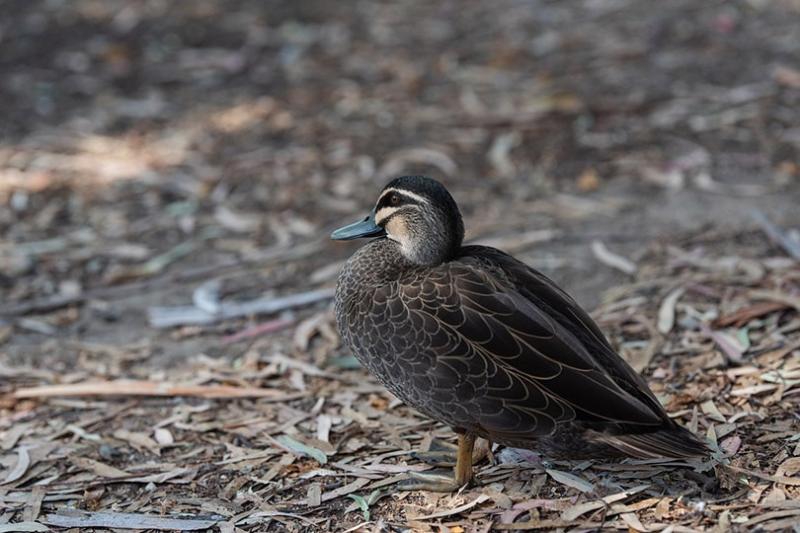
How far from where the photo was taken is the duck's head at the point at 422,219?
3861 mm

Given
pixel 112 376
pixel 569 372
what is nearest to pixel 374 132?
pixel 112 376

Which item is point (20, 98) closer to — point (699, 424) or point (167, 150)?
point (167, 150)

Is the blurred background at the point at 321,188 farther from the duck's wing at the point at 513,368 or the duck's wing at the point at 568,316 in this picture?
the duck's wing at the point at 568,316

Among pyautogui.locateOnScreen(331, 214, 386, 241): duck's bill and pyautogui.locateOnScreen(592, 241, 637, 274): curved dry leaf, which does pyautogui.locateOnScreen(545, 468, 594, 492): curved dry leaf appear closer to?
pyautogui.locateOnScreen(331, 214, 386, 241): duck's bill

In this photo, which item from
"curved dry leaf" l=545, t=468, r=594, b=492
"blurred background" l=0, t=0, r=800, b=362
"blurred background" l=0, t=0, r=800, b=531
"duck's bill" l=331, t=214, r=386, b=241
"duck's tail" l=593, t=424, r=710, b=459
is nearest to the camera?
"duck's tail" l=593, t=424, r=710, b=459

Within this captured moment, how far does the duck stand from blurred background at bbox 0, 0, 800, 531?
0.28m

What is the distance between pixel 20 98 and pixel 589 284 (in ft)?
17.5

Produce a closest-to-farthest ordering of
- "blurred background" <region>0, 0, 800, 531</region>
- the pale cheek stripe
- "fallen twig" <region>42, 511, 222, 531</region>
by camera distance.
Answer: "fallen twig" <region>42, 511, 222, 531</region> → the pale cheek stripe → "blurred background" <region>0, 0, 800, 531</region>

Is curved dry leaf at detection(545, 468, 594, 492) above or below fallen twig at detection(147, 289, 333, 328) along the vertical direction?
below

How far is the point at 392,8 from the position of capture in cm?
1010

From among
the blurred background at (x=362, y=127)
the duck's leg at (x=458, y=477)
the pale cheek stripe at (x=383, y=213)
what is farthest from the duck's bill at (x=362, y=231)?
the blurred background at (x=362, y=127)

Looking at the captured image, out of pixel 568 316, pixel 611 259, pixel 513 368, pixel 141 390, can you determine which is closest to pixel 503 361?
pixel 513 368

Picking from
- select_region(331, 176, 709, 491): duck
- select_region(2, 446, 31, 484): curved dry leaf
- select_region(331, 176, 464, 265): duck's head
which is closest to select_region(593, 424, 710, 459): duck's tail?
select_region(331, 176, 709, 491): duck

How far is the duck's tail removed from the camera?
11.3 feet
